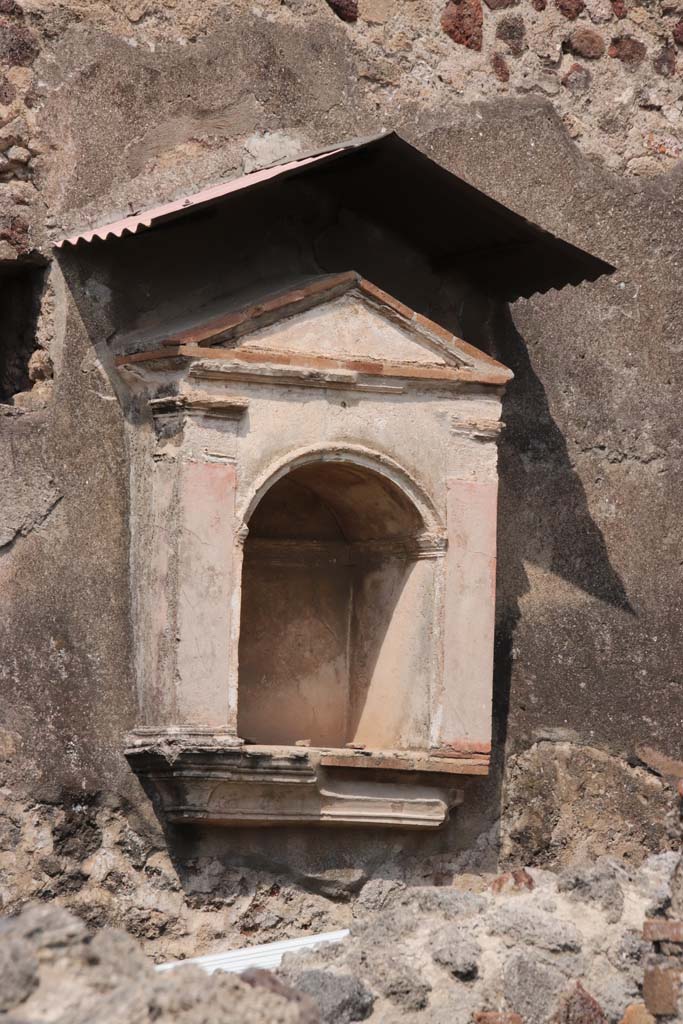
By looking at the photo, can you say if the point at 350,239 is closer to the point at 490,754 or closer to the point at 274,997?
the point at 490,754

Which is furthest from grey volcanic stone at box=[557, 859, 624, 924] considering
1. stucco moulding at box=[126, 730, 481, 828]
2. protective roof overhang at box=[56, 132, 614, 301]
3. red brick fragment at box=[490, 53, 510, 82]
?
red brick fragment at box=[490, 53, 510, 82]

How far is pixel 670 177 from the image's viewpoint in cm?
765

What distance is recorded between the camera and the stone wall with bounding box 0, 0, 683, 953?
641cm

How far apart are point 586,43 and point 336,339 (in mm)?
1786

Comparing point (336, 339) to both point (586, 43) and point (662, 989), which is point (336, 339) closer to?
point (586, 43)

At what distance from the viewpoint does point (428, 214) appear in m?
6.94

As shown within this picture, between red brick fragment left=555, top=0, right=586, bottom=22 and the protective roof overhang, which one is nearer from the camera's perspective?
the protective roof overhang

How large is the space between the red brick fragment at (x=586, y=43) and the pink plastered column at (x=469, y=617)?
1821mm

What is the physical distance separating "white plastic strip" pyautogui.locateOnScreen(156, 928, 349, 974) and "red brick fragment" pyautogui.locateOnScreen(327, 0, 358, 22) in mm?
3226

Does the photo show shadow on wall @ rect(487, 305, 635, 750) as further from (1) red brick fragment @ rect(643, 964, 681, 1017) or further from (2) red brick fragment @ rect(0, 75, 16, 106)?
(2) red brick fragment @ rect(0, 75, 16, 106)

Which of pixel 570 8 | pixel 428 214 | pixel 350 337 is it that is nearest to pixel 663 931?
pixel 350 337

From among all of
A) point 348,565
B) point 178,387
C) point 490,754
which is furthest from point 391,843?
point 178,387

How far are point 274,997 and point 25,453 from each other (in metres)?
2.53

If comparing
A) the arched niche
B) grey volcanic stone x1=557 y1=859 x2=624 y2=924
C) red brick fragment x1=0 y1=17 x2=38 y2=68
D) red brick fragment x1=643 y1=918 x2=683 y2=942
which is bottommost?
red brick fragment x1=643 y1=918 x2=683 y2=942
